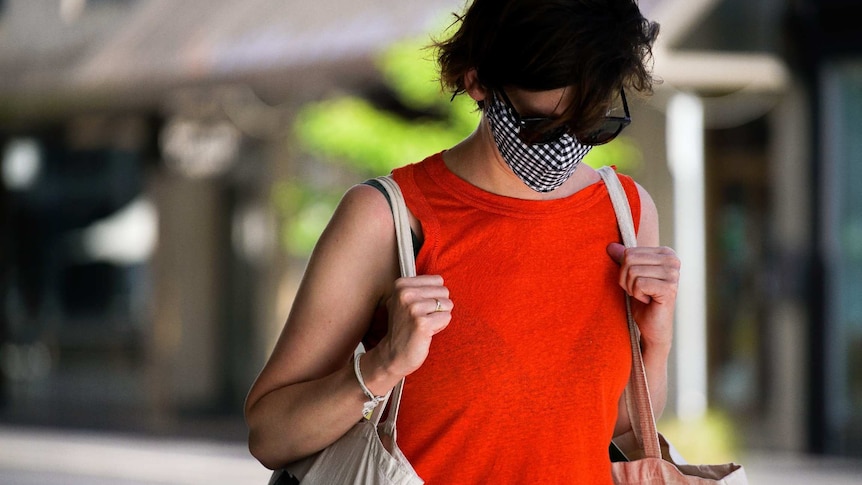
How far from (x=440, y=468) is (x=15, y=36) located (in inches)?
416

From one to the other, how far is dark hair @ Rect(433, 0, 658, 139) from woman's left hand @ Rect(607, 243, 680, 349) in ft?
0.74

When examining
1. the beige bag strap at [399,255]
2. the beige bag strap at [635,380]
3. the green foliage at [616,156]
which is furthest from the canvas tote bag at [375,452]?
the green foliage at [616,156]

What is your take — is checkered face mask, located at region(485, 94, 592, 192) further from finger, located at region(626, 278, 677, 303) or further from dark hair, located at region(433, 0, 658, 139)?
finger, located at region(626, 278, 677, 303)

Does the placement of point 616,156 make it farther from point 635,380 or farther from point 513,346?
point 513,346

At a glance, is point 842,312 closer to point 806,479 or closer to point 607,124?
point 806,479

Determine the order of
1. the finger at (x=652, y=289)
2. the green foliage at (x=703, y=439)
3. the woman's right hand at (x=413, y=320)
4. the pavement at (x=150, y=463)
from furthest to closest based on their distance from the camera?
the pavement at (x=150, y=463) → the green foliage at (x=703, y=439) → the finger at (x=652, y=289) → the woman's right hand at (x=413, y=320)

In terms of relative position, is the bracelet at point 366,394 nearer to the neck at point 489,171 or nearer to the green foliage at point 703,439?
the neck at point 489,171

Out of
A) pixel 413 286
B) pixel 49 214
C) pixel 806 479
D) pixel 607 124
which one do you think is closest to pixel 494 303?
pixel 413 286

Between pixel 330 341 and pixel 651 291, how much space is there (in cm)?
49

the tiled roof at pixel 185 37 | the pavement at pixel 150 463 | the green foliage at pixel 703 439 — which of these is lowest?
the pavement at pixel 150 463

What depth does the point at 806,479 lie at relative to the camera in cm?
729

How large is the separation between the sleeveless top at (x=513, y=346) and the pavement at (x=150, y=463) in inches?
232

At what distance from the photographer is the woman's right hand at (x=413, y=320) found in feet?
5.22

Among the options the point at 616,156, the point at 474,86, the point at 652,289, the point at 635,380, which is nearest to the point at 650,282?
the point at 652,289
